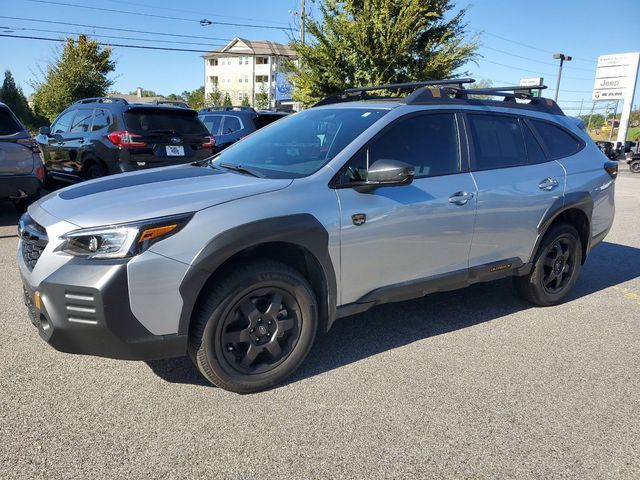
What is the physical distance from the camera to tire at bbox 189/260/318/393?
2.80 meters

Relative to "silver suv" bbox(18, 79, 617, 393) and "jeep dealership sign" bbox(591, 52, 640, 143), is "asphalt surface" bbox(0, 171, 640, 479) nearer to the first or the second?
"silver suv" bbox(18, 79, 617, 393)

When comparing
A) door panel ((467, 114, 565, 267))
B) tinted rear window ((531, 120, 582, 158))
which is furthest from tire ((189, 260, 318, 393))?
tinted rear window ((531, 120, 582, 158))

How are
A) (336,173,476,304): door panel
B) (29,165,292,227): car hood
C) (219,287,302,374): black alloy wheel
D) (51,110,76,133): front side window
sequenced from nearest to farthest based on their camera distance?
(29,165,292,227): car hood < (219,287,302,374): black alloy wheel < (336,173,476,304): door panel < (51,110,76,133): front side window

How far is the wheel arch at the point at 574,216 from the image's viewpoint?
4.31 meters

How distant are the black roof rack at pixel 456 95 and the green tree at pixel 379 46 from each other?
9873mm

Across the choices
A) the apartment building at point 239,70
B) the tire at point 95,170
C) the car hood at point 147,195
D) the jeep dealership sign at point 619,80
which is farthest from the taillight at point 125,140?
the apartment building at point 239,70

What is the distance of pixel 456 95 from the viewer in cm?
416

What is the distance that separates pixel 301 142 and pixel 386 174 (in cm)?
88

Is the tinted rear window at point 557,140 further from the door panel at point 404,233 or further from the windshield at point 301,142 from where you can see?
the windshield at point 301,142

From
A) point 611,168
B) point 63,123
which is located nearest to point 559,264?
point 611,168

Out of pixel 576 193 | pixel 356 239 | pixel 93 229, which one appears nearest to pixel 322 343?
pixel 356 239

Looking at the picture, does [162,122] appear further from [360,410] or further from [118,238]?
[360,410]

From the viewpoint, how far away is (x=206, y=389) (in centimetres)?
306

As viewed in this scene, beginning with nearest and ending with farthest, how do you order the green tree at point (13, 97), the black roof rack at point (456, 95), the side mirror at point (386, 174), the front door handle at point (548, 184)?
the side mirror at point (386, 174)
the black roof rack at point (456, 95)
the front door handle at point (548, 184)
the green tree at point (13, 97)
